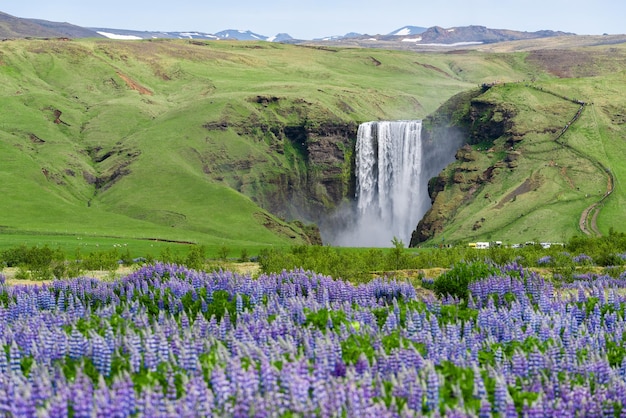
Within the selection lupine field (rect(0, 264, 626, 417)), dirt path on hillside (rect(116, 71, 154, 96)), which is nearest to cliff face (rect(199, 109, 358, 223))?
dirt path on hillside (rect(116, 71, 154, 96))

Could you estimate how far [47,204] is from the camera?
99.8 metres

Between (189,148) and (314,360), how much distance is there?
4478 inches

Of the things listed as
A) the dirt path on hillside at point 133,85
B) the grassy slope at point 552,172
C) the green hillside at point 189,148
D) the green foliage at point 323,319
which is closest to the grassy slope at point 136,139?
the green hillside at point 189,148

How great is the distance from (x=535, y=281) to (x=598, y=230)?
64126 mm

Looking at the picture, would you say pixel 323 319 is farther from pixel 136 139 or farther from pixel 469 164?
pixel 136 139

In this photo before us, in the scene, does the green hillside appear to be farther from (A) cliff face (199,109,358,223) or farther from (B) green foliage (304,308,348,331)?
(B) green foliage (304,308,348,331)

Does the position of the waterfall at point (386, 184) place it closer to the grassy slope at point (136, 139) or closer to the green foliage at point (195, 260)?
the grassy slope at point (136, 139)

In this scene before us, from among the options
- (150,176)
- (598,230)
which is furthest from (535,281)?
(150,176)

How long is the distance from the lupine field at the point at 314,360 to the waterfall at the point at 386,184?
10539 cm

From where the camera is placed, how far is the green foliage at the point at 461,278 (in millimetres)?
27550

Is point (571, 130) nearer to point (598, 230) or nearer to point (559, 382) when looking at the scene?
point (598, 230)

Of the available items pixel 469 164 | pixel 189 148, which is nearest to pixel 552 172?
pixel 469 164

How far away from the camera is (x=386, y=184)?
131m

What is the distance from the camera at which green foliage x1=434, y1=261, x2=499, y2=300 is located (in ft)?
90.4
